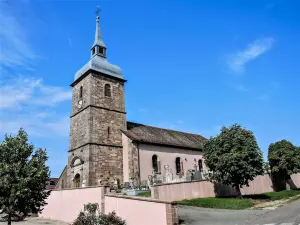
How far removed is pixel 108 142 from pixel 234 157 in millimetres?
12116

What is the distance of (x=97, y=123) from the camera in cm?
2769

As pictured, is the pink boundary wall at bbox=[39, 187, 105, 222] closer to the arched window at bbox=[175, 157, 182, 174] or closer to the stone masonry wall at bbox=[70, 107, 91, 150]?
the stone masonry wall at bbox=[70, 107, 91, 150]

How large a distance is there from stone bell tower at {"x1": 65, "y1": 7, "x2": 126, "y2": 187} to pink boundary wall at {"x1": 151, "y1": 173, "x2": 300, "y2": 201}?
26.6 ft

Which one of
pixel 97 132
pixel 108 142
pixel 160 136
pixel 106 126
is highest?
pixel 106 126

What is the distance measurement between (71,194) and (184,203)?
7.68 meters

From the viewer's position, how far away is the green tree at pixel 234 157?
71.2ft

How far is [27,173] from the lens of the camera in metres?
12.2

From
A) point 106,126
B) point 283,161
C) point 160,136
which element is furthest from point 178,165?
point 283,161

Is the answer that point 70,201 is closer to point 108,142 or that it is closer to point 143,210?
point 143,210

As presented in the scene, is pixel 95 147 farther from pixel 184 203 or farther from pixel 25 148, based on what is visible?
pixel 25 148

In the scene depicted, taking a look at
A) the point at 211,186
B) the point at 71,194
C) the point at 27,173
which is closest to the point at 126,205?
the point at 27,173

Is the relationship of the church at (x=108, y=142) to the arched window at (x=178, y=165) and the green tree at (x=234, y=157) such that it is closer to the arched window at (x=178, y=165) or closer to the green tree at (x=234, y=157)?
the arched window at (x=178, y=165)

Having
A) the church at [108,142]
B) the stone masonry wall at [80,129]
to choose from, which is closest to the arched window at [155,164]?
the church at [108,142]

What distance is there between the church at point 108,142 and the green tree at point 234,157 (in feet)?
12.8
